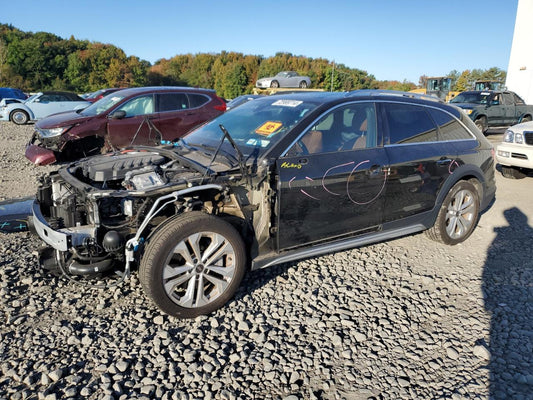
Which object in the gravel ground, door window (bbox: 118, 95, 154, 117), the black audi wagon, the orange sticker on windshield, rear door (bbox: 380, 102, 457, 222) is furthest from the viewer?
door window (bbox: 118, 95, 154, 117)

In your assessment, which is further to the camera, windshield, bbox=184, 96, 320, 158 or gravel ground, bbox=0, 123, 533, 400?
windshield, bbox=184, 96, 320, 158

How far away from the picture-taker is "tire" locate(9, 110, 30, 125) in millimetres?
17323

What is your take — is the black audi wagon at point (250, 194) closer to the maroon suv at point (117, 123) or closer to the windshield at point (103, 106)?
the maroon suv at point (117, 123)

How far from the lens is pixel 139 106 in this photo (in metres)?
8.58

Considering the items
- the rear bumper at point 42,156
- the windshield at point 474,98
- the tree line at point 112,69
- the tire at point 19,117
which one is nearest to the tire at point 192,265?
the rear bumper at point 42,156

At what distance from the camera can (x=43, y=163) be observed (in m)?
7.96

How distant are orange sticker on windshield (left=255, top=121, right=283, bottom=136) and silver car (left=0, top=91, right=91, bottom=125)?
52.0 ft

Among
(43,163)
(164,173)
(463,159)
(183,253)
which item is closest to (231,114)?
(164,173)

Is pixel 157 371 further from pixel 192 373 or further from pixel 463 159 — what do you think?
pixel 463 159

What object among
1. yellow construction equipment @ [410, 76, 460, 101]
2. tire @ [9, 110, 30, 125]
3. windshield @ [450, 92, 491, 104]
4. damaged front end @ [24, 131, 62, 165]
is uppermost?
yellow construction equipment @ [410, 76, 460, 101]

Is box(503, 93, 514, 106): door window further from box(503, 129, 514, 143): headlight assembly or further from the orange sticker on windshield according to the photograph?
the orange sticker on windshield

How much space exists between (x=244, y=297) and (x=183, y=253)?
0.82m

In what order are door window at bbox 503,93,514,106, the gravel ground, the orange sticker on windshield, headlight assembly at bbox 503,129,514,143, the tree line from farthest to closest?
1. the tree line
2. door window at bbox 503,93,514,106
3. headlight assembly at bbox 503,129,514,143
4. the orange sticker on windshield
5. the gravel ground

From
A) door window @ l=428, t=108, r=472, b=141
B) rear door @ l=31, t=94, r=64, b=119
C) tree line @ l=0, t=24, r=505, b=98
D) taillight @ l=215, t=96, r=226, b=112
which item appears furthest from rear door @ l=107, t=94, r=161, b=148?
tree line @ l=0, t=24, r=505, b=98
